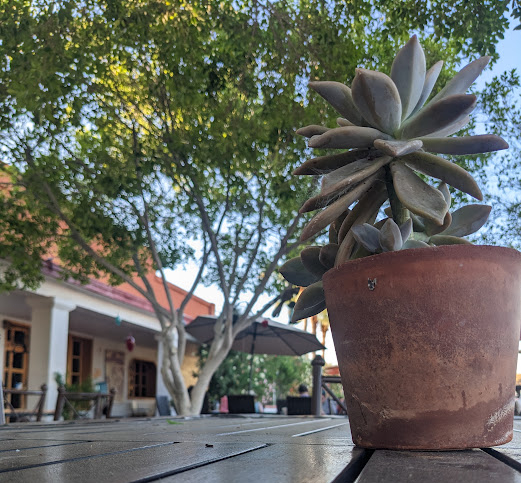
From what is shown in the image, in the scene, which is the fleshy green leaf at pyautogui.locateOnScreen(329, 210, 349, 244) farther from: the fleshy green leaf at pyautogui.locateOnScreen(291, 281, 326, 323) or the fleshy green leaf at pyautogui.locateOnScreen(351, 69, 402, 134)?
the fleshy green leaf at pyautogui.locateOnScreen(351, 69, 402, 134)

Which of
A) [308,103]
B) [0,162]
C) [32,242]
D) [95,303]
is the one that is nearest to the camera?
[308,103]

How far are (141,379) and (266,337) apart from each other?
876 centimetres

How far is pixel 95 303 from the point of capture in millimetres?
12797

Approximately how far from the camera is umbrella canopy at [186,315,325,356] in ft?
39.1

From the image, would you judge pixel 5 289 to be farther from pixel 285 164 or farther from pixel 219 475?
pixel 219 475

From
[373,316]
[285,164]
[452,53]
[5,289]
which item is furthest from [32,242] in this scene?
[373,316]

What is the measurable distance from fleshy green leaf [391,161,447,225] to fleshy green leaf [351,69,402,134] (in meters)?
0.14

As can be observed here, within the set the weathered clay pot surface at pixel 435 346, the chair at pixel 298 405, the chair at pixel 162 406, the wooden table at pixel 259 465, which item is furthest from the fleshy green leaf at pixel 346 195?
the chair at pixel 162 406

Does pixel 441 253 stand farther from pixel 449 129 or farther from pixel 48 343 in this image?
pixel 48 343

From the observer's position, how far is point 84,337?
1645 cm

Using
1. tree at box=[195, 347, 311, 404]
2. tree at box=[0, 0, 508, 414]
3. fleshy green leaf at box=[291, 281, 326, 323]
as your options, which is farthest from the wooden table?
tree at box=[195, 347, 311, 404]

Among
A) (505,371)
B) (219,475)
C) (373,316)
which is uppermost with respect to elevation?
(373,316)

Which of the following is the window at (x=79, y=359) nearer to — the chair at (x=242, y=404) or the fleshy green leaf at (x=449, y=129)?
the chair at (x=242, y=404)

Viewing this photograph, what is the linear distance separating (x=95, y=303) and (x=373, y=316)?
1192cm
